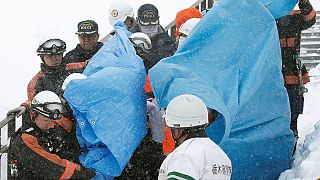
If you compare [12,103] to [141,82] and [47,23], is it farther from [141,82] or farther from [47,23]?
[141,82]

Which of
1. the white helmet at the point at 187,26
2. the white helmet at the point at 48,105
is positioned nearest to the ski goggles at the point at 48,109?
the white helmet at the point at 48,105

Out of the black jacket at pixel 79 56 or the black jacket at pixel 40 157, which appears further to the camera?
the black jacket at pixel 79 56

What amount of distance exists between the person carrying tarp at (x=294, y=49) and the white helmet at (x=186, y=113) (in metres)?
2.34

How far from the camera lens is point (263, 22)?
199 inches

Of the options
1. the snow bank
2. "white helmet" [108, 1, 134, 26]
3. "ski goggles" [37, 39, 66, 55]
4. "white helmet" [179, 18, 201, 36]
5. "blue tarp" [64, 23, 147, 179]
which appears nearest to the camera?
the snow bank

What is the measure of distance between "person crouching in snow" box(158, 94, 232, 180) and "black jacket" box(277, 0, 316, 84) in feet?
7.67

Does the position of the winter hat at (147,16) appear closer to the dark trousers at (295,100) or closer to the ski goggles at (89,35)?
the ski goggles at (89,35)

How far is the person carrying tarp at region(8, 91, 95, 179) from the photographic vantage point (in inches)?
175

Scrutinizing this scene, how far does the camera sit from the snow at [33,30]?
11.5 metres

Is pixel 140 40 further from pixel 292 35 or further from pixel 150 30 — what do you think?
pixel 292 35

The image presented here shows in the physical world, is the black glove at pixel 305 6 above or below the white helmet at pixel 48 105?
above

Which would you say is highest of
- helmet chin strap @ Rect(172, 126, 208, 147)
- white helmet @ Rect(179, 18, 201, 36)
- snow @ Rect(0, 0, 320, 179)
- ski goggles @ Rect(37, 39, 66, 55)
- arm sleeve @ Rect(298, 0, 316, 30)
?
arm sleeve @ Rect(298, 0, 316, 30)

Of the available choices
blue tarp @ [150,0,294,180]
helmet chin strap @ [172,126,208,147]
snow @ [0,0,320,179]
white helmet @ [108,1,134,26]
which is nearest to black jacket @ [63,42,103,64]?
white helmet @ [108,1,134,26]

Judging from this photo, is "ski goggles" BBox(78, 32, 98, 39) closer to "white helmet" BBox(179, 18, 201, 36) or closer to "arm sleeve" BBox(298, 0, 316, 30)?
"white helmet" BBox(179, 18, 201, 36)
